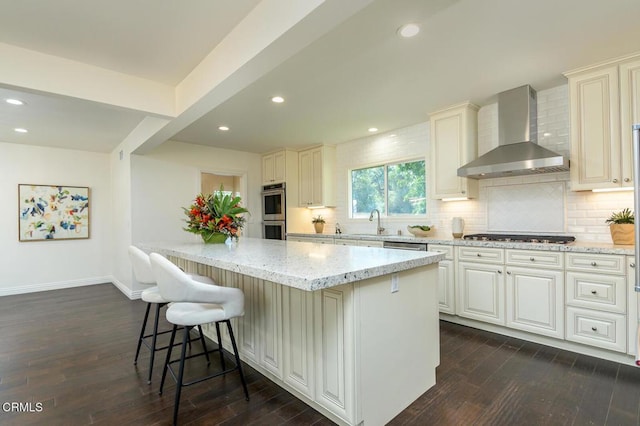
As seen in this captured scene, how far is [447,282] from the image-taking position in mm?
3434

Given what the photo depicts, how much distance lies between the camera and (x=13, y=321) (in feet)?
12.3

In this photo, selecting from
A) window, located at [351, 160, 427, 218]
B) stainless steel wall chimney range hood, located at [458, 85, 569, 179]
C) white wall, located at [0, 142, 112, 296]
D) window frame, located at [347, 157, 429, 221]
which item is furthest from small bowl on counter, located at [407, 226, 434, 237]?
white wall, located at [0, 142, 112, 296]

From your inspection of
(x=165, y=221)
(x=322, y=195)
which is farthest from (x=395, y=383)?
(x=165, y=221)

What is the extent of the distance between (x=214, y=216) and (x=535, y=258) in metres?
2.97

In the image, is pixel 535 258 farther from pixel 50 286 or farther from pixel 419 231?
pixel 50 286

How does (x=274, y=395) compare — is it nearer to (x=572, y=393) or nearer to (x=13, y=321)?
(x=572, y=393)

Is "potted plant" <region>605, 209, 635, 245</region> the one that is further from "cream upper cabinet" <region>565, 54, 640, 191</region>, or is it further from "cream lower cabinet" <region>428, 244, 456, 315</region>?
"cream lower cabinet" <region>428, 244, 456, 315</region>

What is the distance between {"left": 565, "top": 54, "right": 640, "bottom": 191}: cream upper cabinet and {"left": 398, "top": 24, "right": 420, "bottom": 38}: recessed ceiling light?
1732 millimetres

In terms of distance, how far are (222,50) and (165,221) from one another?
3498 millimetres

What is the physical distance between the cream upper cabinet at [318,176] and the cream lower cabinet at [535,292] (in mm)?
3081

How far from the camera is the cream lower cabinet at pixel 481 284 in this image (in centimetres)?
305

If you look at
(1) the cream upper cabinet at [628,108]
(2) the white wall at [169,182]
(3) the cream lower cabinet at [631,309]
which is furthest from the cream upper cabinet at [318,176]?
(3) the cream lower cabinet at [631,309]

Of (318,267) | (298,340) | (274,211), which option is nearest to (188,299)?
(298,340)

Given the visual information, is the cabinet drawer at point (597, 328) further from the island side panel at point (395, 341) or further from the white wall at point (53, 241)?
the white wall at point (53, 241)
